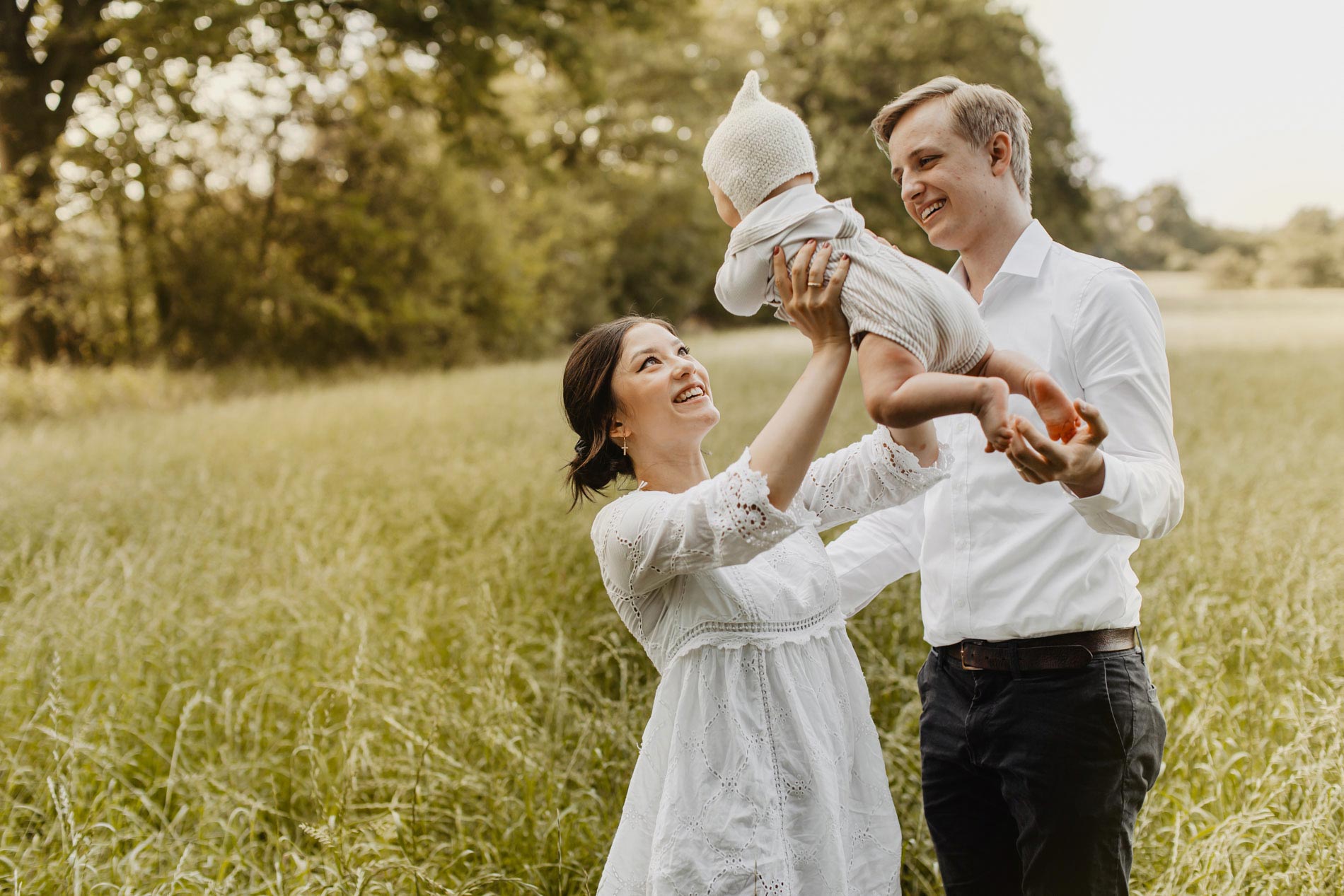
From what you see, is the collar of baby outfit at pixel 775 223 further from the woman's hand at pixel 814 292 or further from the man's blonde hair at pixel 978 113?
the man's blonde hair at pixel 978 113

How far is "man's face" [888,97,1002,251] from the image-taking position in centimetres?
189

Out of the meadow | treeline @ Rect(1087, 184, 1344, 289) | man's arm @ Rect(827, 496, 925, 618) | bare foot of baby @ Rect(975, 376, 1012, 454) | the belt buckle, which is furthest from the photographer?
treeline @ Rect(1087, 184, 1344, 289)

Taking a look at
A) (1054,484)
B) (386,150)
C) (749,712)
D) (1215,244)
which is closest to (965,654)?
(1054,484)

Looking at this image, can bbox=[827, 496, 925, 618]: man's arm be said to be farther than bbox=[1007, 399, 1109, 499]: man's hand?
Yes

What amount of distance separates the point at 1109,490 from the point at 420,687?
9.42ft

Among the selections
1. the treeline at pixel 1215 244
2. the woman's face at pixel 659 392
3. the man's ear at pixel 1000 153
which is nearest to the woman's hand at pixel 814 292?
the woman's face at pixel 659 392

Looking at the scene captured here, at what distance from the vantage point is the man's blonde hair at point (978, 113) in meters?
1.88

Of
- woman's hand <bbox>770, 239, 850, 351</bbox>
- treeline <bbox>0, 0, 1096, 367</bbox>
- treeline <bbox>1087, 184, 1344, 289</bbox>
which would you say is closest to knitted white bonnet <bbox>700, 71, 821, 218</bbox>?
woman's hand <bbox>770, 239, 850, 351</bbox>

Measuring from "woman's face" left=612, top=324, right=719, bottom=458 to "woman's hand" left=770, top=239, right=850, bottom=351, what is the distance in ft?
1.15

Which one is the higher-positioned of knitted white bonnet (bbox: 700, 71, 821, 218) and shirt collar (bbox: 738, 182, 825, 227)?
knitted white bonnet (bbox: 700, 71, 821, 218)

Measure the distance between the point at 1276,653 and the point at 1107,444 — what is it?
8.08ft

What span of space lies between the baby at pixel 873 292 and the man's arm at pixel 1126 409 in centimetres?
20

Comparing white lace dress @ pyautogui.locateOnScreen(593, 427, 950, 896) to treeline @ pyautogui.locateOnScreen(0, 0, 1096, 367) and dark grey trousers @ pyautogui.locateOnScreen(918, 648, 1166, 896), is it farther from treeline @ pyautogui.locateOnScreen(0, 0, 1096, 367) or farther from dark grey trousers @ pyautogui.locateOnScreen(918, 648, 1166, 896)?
treeline @ pyautogui.locateOnScreen(0, 0, 1096, 367)

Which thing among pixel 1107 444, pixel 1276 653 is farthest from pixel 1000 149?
pixel 1276 653
